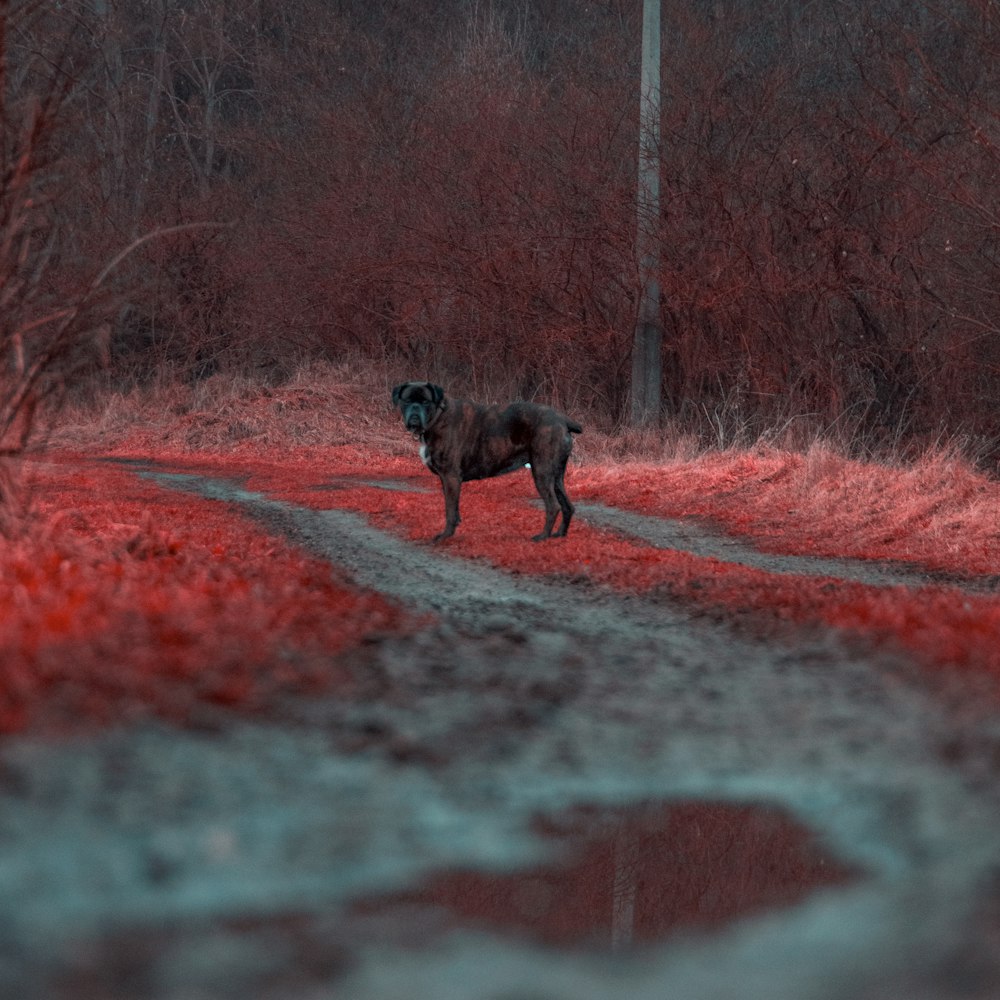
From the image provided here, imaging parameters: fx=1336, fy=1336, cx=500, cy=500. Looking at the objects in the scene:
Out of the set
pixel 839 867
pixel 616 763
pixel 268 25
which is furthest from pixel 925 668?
pixel 268 25

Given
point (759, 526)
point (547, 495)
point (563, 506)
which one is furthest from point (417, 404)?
point (759, 526)

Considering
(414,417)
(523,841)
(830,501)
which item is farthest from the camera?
(830,501)

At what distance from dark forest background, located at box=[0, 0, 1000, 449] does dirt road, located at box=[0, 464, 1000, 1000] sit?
4593 millimetres

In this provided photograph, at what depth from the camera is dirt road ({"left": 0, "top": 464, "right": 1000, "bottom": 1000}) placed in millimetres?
3035

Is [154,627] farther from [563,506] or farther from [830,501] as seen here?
[830,501]

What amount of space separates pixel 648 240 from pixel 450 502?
11.7m

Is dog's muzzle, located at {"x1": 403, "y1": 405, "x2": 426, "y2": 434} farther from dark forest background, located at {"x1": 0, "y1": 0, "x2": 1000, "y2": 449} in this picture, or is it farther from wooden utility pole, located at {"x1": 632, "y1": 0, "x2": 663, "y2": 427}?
wooden utility pole, located at {"x1": 632, "y1": 0, "x2": 663, "y2": 427}

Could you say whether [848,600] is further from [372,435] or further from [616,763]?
[372,435]

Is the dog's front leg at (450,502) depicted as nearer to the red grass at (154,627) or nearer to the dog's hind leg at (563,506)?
the dog's hind leg at (563,506)

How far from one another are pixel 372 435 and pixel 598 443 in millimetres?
5339

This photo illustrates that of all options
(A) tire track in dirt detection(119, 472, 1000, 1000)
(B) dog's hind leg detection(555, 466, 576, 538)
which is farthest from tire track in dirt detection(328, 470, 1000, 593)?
(A) tire track in dirt detection(119, 472, 1000, 1000)

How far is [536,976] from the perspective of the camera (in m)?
3.03

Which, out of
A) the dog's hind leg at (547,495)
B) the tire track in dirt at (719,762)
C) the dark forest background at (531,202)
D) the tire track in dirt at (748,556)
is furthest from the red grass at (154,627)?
the tire track in dirt at (748,556)

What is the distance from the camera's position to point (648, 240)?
22.8m
